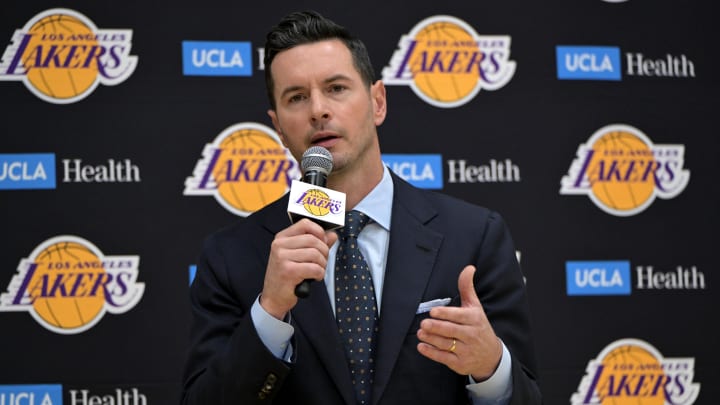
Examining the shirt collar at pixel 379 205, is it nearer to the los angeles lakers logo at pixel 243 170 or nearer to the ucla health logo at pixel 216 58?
the los angeles lakers logo at pixel 243 170

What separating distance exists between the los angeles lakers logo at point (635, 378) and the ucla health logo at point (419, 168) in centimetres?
102

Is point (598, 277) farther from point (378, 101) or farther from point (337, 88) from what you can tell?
point (337, 88)

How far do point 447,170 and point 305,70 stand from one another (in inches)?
59.3

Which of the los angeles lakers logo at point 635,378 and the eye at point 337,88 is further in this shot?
the los angeles lakers logo at point 635,378

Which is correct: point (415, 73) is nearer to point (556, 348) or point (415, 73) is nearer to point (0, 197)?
point (556, 348)

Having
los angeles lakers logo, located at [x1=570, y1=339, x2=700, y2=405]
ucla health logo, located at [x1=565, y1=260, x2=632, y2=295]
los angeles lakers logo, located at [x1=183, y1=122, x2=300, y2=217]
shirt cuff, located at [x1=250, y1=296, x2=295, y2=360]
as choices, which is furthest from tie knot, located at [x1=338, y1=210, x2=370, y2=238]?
los angeles lakers logo, located at [x1=570, y1=339, x2=700, y2=405]

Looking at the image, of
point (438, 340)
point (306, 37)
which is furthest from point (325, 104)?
point (438, 340)

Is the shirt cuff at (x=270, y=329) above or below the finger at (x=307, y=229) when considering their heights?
below

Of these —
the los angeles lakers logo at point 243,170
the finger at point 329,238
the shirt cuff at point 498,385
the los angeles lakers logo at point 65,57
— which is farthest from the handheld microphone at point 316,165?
the los angeles lakers logo at point 65,57

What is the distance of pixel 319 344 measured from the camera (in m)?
1.86

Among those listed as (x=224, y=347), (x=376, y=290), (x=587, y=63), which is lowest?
(x=224, y=347)

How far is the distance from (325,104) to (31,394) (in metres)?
1.94

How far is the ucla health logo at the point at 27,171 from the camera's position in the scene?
3.29 m

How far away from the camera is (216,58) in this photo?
11.2 ft
